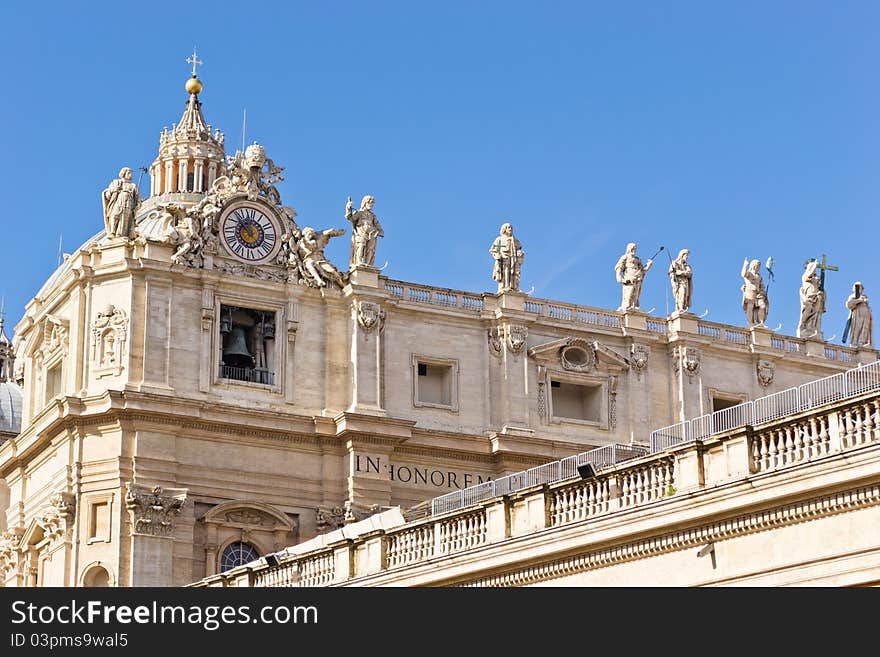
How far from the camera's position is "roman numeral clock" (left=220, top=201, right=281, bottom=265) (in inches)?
2356

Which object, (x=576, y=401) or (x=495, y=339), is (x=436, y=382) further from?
(x=576, y=401)

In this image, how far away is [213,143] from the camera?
82.5m

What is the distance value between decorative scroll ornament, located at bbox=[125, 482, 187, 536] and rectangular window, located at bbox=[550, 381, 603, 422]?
42.1 feet

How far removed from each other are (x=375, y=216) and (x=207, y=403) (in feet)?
27.4

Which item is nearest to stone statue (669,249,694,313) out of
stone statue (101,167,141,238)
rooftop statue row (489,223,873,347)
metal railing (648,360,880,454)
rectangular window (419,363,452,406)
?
rooftop statue row (489,223,873,347)

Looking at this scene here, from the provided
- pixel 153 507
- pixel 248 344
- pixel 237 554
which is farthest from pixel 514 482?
pixel 248 344

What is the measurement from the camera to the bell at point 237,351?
193ft

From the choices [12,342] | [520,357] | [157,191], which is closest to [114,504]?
[520,357]

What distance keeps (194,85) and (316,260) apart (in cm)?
2265

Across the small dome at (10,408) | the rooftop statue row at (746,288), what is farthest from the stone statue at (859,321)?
the small dome at (10,408)

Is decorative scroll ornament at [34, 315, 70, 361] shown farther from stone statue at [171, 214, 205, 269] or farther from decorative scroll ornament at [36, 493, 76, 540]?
decorative scroll ornament at [36, 493, 76, 540]

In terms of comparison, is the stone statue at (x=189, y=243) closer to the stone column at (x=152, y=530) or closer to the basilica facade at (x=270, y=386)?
the basilica facade at (x=270, y=386)

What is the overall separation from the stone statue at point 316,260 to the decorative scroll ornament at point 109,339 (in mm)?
5925
